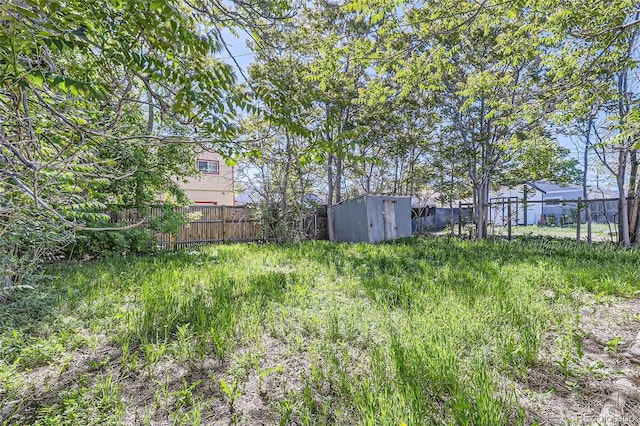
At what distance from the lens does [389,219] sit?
10375mm

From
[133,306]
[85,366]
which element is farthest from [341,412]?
[133,306]

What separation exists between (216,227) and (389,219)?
5.83m

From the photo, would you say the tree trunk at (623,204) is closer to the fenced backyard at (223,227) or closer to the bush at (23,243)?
the fenced backyard at (223,227)

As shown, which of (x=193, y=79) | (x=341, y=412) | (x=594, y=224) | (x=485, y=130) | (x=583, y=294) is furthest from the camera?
(x=594, y=224)

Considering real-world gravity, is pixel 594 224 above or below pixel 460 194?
below

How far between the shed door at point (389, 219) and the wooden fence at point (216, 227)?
432 centimetres

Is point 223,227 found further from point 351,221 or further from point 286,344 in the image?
point 286,344

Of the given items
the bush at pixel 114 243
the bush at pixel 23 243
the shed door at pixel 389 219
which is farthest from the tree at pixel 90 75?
the shed door at pixel 389 219

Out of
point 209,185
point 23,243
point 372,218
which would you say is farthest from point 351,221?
point 209,185

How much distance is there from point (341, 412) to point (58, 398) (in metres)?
1.55

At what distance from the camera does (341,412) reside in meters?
1.50

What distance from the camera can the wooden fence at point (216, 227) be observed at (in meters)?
8.92

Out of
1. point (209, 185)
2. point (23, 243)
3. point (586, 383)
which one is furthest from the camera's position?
A: point (209, 185)

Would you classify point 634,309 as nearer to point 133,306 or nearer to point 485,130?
point 133,306
